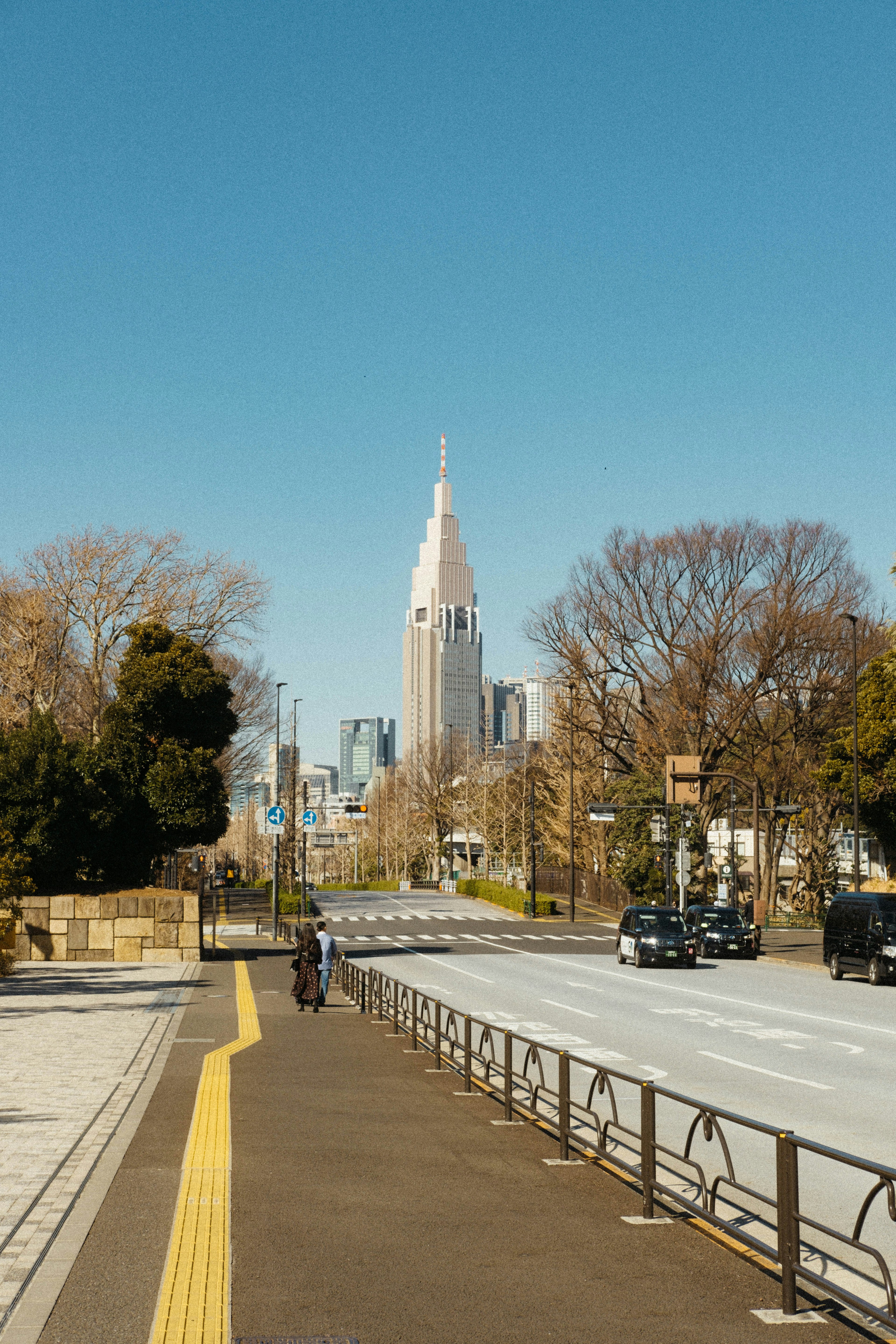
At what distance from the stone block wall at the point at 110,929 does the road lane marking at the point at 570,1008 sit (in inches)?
477

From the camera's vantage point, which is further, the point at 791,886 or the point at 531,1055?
the point at 791,886

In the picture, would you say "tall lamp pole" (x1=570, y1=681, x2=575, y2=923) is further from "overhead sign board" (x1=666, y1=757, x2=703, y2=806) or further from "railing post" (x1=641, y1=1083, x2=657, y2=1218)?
"railing post" (x1=641, y1=1083, x2=657, y2=1218)

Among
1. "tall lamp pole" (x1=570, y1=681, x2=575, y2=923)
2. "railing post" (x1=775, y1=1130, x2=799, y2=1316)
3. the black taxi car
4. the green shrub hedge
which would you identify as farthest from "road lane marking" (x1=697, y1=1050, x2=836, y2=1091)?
the green shrub hedge

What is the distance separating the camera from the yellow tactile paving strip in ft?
19.1

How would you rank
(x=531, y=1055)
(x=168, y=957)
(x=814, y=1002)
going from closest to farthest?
(x=531, y=1055) → (x=814, y=1002) → (x=168, y=957)

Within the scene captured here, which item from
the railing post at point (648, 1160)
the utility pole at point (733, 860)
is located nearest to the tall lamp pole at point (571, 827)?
the utility pole at point (733, 860)

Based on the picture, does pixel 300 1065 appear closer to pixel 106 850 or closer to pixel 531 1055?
pixel 531 1055

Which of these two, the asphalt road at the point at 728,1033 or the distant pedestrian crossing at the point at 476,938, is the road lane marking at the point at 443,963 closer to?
the asphalt road at the point at 728,1033

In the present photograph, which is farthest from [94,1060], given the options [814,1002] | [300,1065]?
[814,1002]

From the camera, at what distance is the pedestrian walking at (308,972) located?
21.6 m

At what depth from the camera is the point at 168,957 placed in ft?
110

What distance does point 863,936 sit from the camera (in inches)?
1189

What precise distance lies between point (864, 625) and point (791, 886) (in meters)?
A: 17.7

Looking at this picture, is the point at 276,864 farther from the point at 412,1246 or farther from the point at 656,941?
the point at 412,1246
